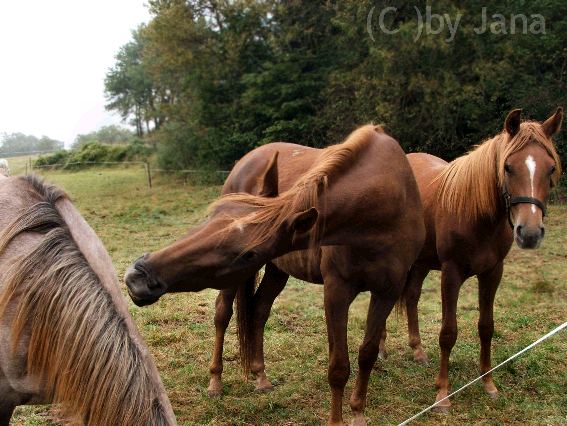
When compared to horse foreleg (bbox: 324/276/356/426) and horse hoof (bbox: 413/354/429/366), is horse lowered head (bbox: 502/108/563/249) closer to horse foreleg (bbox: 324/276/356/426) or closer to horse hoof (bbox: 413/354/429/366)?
horse foreleg (bbox: 324/276/356/426)

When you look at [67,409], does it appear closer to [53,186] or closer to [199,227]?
[199,227]

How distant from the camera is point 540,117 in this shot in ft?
40.2

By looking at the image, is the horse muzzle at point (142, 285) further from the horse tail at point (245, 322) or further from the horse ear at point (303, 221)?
the horse tail at point (245, 322)

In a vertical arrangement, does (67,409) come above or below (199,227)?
below

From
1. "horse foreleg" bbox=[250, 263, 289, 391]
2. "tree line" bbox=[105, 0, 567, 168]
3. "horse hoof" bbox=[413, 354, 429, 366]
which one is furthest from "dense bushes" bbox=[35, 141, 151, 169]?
"horse hoof" bbox=[413, 354, 429, 366]

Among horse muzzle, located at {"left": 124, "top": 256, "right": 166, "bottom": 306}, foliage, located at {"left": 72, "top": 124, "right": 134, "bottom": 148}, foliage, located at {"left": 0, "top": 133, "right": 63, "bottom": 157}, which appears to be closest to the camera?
horse muzzle, located at {"left": 124, "top": 256, "right": 166, "bottom": 306}

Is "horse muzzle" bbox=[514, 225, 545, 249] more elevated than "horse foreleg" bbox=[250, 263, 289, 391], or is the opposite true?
"horse muzzle" bbox=[514, 225, 545, 249]

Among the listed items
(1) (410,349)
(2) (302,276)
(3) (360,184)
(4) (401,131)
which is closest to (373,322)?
(2) (302,276)

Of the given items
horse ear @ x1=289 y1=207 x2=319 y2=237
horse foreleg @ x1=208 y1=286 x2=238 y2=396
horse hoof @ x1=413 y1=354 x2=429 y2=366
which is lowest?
horse hoof @ x1=413 y1=354 x2=429 y2=366

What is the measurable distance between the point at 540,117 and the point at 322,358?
10.6m

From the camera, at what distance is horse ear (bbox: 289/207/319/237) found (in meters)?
2.20

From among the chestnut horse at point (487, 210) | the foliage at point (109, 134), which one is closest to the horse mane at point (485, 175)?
the chestnut horse at point (487, 210)

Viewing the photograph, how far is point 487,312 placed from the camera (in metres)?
3.77

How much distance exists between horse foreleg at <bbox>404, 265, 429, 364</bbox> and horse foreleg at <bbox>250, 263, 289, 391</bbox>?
133cm
